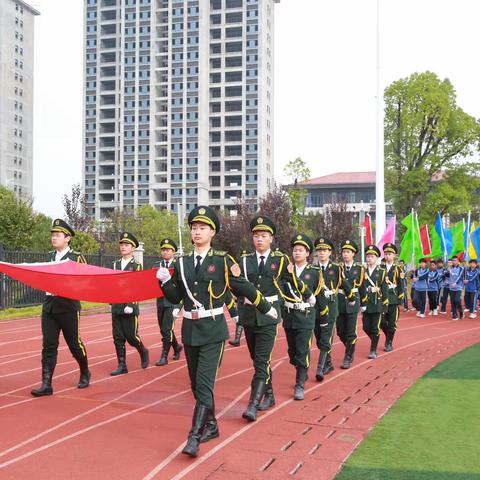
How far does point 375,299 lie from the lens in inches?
A: 411

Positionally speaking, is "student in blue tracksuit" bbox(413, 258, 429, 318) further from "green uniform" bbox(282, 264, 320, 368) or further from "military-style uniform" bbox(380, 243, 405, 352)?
"green uniform" bbox(282, 264, 320, 368)

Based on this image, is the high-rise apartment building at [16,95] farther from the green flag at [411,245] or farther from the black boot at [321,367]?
the black boot at [321,367]

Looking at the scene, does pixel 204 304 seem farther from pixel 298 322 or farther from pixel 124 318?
pixel 124 318

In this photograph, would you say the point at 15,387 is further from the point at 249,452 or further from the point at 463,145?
the point at 463,145

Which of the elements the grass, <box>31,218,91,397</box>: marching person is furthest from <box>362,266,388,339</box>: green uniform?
<box>31,218,91,397</box>: marching person

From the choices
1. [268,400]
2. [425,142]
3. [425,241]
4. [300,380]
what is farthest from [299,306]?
[425,142]

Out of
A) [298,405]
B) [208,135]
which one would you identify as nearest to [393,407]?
[298,405]

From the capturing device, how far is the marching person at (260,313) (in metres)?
6.49

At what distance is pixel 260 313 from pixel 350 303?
141 inches

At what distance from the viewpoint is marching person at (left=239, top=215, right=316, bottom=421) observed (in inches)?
255

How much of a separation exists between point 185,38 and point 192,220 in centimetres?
10156

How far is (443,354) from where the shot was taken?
1104cm

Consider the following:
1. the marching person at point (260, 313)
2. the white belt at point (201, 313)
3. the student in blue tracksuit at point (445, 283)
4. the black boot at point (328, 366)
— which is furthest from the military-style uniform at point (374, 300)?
the student in blue tracksuit at point (445, 283)

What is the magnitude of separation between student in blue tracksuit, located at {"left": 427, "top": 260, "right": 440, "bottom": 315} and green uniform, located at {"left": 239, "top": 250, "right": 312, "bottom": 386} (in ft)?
45.3
